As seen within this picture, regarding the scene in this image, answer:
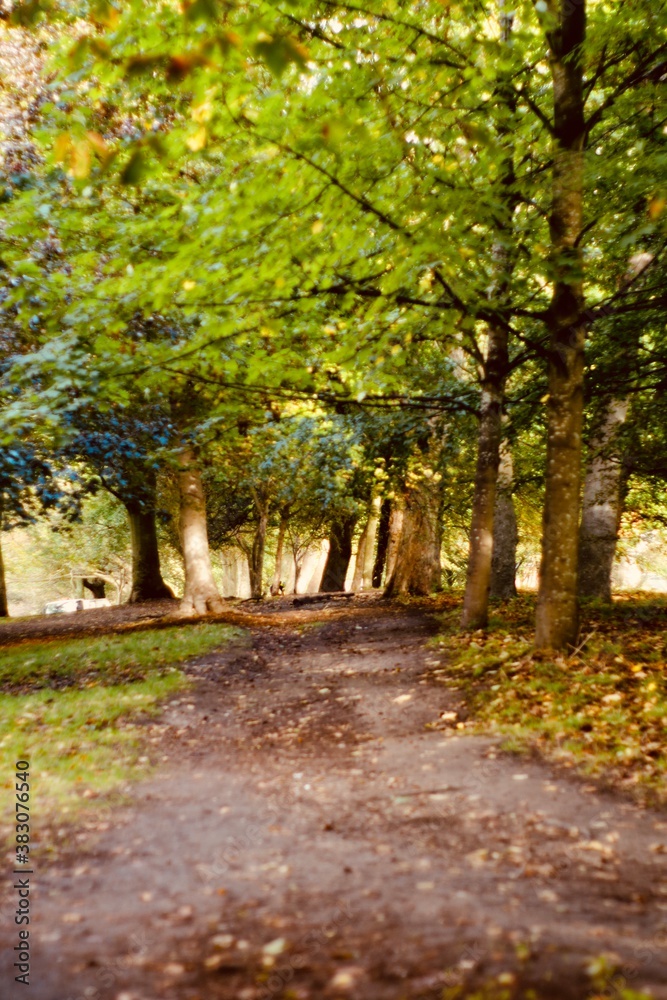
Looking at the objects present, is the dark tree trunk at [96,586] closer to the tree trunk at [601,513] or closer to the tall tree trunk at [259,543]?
the tall tree trunk at [259,543]

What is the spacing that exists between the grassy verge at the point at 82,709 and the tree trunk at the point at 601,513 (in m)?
7.87

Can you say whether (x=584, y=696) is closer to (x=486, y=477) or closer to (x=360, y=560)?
(x=486, y=477)

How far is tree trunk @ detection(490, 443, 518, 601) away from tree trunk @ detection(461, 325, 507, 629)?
3.71 metres

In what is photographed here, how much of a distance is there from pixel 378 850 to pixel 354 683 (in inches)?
199

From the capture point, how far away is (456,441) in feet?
47.4

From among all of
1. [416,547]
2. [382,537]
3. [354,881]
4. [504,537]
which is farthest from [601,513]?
[382,537]

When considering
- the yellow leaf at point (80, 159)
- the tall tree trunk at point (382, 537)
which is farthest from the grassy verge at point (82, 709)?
the tall tree trunk at point (382, 537)

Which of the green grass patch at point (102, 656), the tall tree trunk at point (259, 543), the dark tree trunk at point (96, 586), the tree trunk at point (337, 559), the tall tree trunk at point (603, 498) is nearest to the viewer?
the green grass patch at point (102, 656)

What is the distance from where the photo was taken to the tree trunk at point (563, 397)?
8.16 metres

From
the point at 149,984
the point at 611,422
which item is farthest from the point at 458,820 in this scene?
the point at 611,422

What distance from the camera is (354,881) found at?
380cm

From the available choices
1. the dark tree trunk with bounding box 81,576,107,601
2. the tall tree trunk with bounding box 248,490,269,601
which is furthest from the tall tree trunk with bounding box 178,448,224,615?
the dark tree trunk with bounding box 81,576,107,601

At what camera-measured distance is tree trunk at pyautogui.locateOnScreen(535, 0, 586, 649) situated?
816 centimetres

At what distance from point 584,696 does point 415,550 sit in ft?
41.2
